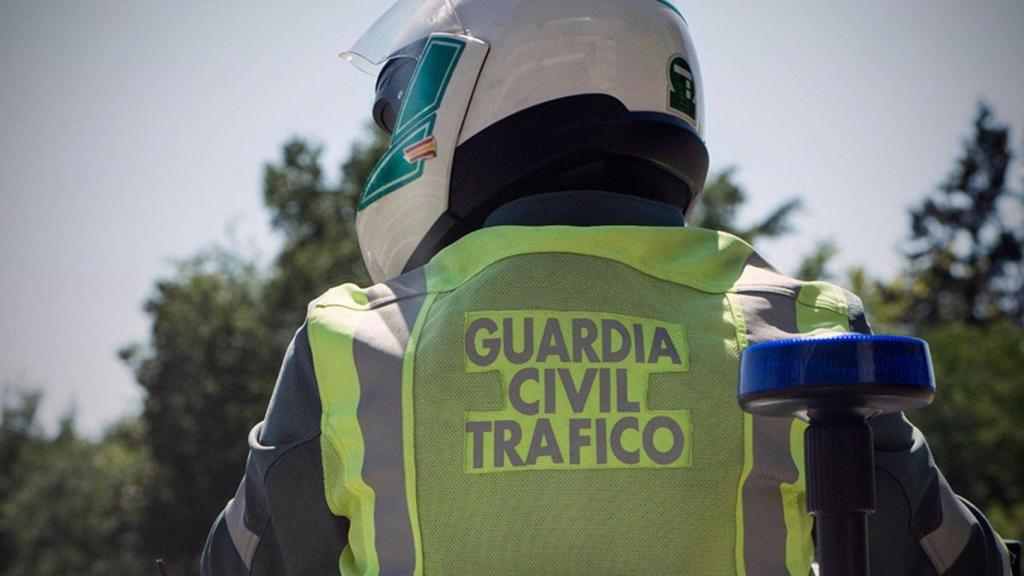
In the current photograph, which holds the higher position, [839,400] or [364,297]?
[364,297]

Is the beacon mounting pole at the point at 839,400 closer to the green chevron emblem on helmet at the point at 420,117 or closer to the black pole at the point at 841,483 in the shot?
the black pole at the point at 841,483

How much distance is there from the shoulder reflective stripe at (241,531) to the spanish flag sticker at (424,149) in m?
1.01

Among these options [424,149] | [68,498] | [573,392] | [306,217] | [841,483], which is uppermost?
[306,217]

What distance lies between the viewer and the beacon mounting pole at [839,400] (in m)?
1.38

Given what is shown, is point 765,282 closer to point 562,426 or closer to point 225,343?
point 562,426

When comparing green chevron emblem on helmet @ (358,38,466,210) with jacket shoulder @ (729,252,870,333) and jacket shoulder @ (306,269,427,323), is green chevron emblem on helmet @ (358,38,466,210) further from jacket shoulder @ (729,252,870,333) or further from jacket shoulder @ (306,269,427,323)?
jacket shoulder @ (729,252,870,333)

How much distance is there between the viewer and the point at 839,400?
141 cm

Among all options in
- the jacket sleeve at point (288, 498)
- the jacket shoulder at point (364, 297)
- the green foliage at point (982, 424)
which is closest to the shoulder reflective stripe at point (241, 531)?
the jacket sleeve at point (288, 498)

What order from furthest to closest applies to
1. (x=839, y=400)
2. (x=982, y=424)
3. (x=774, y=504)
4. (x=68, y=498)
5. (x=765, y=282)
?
(x=68, y=498), (x=982, y=424), (x=765, y=282), (x=774, y=504), (x=839, y=400)

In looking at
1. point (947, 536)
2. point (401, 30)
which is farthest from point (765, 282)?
point (401, 30)

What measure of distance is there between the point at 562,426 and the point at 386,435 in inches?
10.9

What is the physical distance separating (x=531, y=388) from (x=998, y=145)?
53.4 metres

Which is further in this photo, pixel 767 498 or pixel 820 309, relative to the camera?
pixel 820 309

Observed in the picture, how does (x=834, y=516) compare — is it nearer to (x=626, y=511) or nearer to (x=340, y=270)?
(x=626, y=511)
